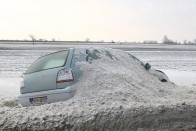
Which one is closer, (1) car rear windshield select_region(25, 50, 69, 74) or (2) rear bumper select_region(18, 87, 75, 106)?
(2) rear bumper select_region(18, 87, 75, 106)

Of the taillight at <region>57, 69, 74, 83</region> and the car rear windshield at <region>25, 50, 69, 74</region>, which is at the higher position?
the car rear windshield at <region>25, 50, 69, 74</region>

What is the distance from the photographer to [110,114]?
4.63 m

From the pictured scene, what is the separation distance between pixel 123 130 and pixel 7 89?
26.8 ft

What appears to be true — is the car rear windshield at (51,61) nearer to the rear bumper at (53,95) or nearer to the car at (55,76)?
the car at (55,76)

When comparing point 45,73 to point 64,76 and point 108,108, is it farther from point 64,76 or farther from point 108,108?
point 108,108

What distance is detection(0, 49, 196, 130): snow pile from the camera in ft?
15.1

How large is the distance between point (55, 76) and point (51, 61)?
614 mm

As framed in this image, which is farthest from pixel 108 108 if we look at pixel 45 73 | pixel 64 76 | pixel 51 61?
pixel 51 61

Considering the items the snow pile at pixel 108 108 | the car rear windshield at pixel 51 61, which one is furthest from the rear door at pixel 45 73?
the snow pile at pixel 108 108

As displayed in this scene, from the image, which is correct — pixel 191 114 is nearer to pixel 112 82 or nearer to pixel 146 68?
pixel 112 82

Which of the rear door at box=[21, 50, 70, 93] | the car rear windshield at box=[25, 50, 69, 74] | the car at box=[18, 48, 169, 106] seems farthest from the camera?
the car rear windshield at box=[25, 50, 69, 74]

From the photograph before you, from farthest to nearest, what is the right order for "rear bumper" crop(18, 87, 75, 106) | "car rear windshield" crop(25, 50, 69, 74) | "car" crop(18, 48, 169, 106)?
1. "car rear windshield" crop(25, 50, 69, 74)
2. "car" crop(18, 48, 169, 106)
3. "rear bumper" crop(18, 87, 75, 106)

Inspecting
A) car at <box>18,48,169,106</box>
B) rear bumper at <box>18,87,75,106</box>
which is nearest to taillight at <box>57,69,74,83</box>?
car at <box>18,48,169,106</box>

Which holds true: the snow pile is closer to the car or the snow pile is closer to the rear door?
the car
